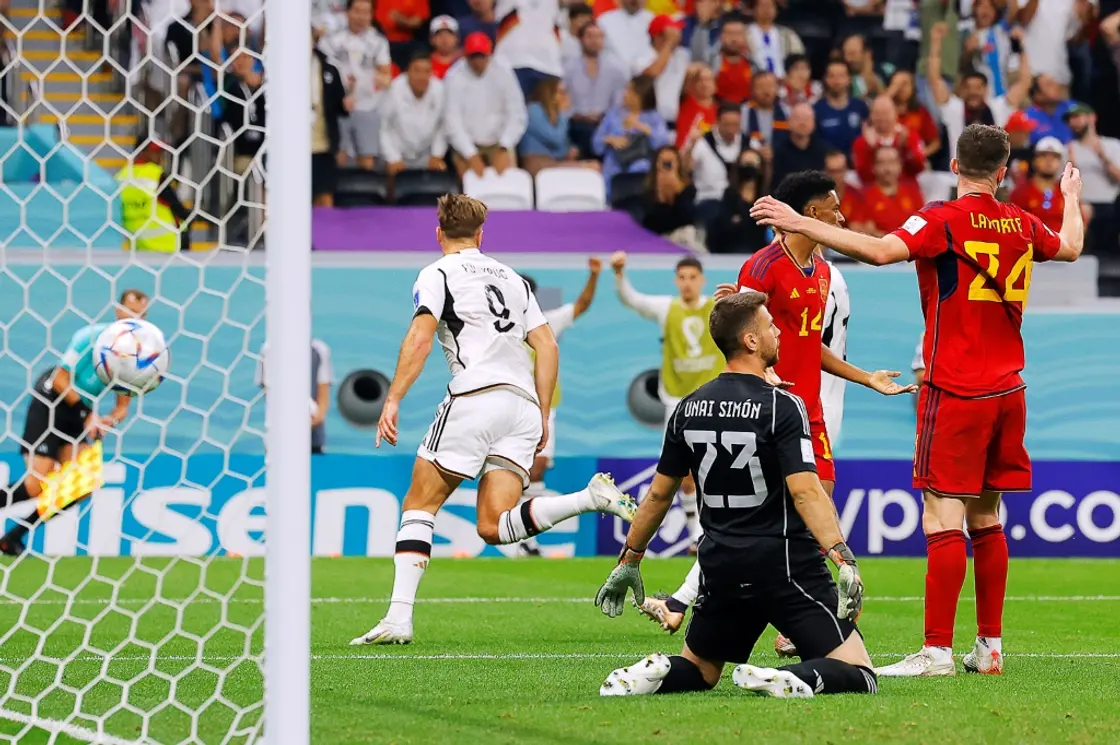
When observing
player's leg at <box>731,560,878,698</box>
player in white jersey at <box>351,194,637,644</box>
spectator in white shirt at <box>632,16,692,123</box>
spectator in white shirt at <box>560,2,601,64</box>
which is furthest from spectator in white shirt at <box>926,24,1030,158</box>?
player's leg at <box>731,560,878,698</box>

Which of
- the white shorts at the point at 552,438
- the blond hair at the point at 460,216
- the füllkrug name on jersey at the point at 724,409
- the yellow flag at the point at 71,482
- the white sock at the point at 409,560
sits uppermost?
the blond hair at the point at 460,216

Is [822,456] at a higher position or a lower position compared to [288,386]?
lower

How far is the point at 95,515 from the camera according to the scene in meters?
13.4

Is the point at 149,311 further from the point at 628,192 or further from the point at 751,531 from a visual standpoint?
the point at 751,531

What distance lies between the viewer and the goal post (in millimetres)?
4129

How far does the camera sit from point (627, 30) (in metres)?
17.7

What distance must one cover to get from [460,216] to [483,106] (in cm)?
893

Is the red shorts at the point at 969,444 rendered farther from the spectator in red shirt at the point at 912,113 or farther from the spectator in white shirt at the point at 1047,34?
the spectator in white shirt at the point at 1047,34

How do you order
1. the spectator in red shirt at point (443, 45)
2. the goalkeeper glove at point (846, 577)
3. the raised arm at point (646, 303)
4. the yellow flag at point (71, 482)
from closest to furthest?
the goalkeeper glove at point (846, 577) < the yellow flag at point (71, 482) < the raised arm at point (646, 303) < the spectator in red shirt at point (443, 45)

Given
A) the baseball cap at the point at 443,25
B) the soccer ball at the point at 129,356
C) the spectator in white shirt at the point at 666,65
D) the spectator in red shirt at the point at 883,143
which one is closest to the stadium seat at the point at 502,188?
the baseball cap at the point at 443,25

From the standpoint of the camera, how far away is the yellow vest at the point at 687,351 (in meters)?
13.9

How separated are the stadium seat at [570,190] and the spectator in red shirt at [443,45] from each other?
5.25ft

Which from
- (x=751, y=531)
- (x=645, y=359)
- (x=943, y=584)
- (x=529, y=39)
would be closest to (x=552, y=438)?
(x=645, y=359)

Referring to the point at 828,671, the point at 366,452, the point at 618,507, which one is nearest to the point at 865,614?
the point at 618,507
